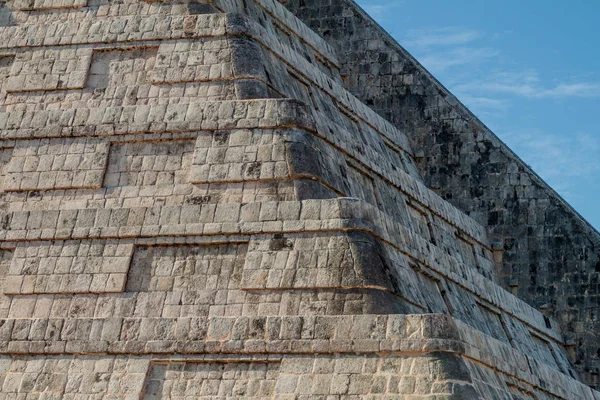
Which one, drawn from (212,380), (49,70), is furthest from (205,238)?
(49,70)

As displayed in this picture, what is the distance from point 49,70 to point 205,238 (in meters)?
4.26

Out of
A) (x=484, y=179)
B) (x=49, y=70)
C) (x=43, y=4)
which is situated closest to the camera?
(x=49, y=70)

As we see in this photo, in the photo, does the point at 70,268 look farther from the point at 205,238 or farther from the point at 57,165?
the point at 205,238

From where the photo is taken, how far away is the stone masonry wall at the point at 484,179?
21547 millimetres

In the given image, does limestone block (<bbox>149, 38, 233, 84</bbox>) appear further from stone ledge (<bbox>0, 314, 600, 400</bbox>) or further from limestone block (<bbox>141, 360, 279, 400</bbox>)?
limestone block (<bbox>141, 360, 279, 400</bbox>)

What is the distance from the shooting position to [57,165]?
1702cm

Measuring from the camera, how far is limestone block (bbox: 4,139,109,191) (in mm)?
16812

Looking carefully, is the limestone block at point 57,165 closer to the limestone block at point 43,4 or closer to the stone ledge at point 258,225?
the stone ledge at point 258,225

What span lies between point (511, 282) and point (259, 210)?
780 centimetres

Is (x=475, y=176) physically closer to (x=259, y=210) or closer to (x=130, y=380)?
(x=259, y=210)

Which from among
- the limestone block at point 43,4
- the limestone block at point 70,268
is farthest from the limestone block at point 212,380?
the limestone block at point 43,4

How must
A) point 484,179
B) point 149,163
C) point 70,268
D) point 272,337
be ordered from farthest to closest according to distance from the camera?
point 484,179 < point 149,163 < point 70,268 < point 272,337

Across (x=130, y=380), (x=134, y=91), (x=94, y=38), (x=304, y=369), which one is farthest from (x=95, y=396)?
(x=94, y=38)

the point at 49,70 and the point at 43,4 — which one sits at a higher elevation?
the point at 43,4
